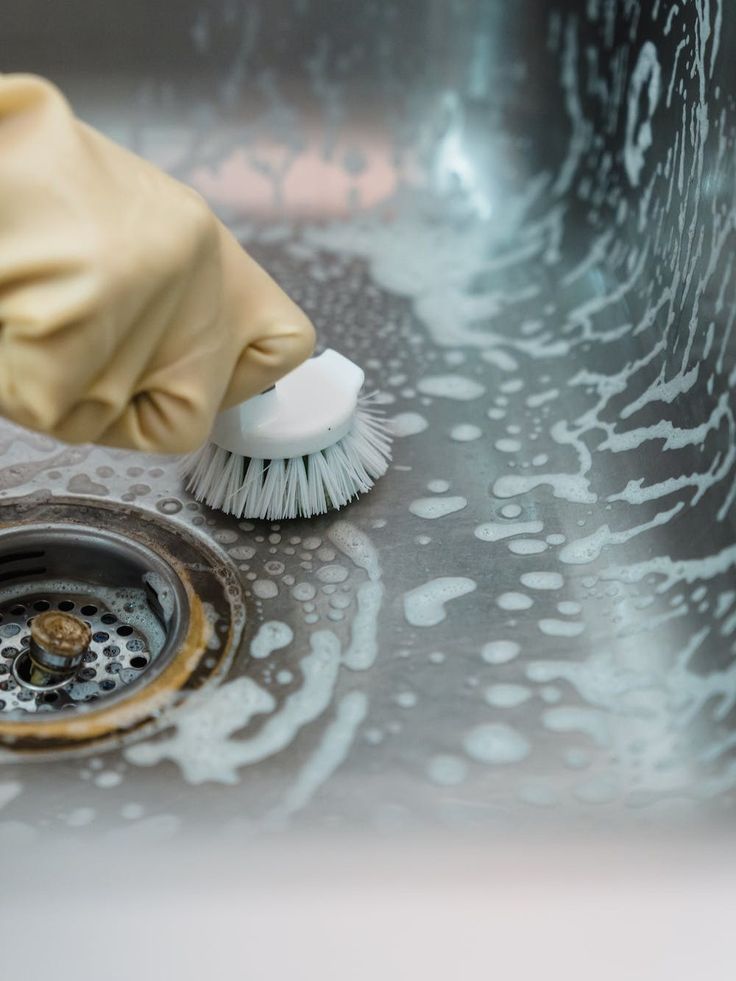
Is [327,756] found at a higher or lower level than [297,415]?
lower

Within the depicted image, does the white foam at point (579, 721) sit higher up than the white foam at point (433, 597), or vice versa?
the white foam at point (433, 597)

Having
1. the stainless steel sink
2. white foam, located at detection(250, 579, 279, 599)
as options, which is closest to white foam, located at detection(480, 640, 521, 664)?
the stainless steel sink

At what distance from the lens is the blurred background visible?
1.39 feet

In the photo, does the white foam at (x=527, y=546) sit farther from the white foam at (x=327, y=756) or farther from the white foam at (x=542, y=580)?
the white foam at (x=327, y=756)

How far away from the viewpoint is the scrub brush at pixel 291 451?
59cm

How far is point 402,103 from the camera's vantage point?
857 millimetres

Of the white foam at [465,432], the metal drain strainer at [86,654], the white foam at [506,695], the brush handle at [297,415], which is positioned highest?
the brush handle at [297,415]

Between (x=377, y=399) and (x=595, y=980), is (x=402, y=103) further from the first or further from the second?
(x=595, y=980)

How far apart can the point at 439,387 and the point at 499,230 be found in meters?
0.16

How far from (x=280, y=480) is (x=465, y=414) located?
16 cm

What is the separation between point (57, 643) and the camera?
0.54m

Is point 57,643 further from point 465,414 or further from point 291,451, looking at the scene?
point 465,414

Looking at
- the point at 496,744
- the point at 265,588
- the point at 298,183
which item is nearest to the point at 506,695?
the point at 496,744

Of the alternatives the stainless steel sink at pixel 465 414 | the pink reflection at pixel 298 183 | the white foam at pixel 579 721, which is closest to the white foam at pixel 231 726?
the stainless steel sink at pixel 465 414
